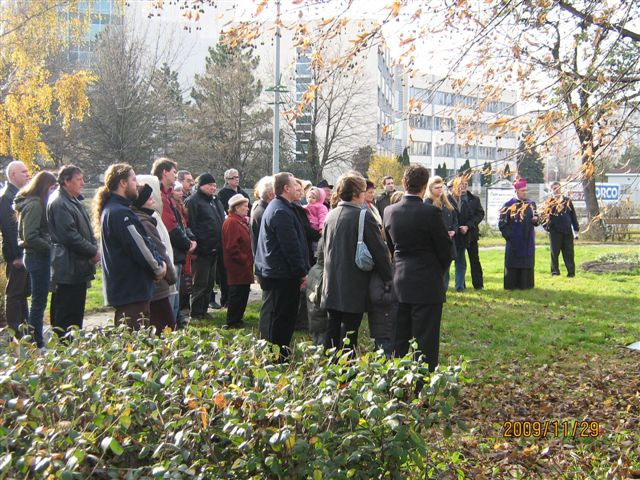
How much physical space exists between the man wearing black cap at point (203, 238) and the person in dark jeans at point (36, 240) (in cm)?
241

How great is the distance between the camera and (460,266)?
12.8m

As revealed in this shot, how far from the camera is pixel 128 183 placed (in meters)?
6.18

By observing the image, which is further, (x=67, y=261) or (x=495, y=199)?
(x=495, y=199)

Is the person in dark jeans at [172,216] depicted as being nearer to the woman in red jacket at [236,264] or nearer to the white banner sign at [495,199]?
the woman in red jacket at [236,264]

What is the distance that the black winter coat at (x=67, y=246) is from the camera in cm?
691

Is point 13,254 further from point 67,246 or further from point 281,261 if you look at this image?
point 281,261

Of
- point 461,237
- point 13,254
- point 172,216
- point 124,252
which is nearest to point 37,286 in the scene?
point 13,254

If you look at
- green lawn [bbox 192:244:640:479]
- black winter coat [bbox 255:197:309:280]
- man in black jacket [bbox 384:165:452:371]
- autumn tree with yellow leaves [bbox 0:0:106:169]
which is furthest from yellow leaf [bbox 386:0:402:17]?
autumn tree with yellow leaves [bbox 0:0:106:169]

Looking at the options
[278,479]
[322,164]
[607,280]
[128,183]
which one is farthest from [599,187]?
[278,479]

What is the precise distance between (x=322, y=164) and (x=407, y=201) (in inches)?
1576

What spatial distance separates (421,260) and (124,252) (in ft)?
8.19

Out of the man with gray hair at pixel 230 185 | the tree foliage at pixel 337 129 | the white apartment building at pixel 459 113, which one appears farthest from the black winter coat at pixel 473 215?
the tree foliage at pixel 337 129

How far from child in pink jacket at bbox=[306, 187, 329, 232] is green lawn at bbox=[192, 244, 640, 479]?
140cm

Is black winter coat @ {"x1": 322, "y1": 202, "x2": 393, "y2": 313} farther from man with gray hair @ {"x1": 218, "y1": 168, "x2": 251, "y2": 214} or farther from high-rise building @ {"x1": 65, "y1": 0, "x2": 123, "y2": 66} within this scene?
high-rise building @ {"x1": 65, "y1": 0, "x2": 123, "y2": 66}
